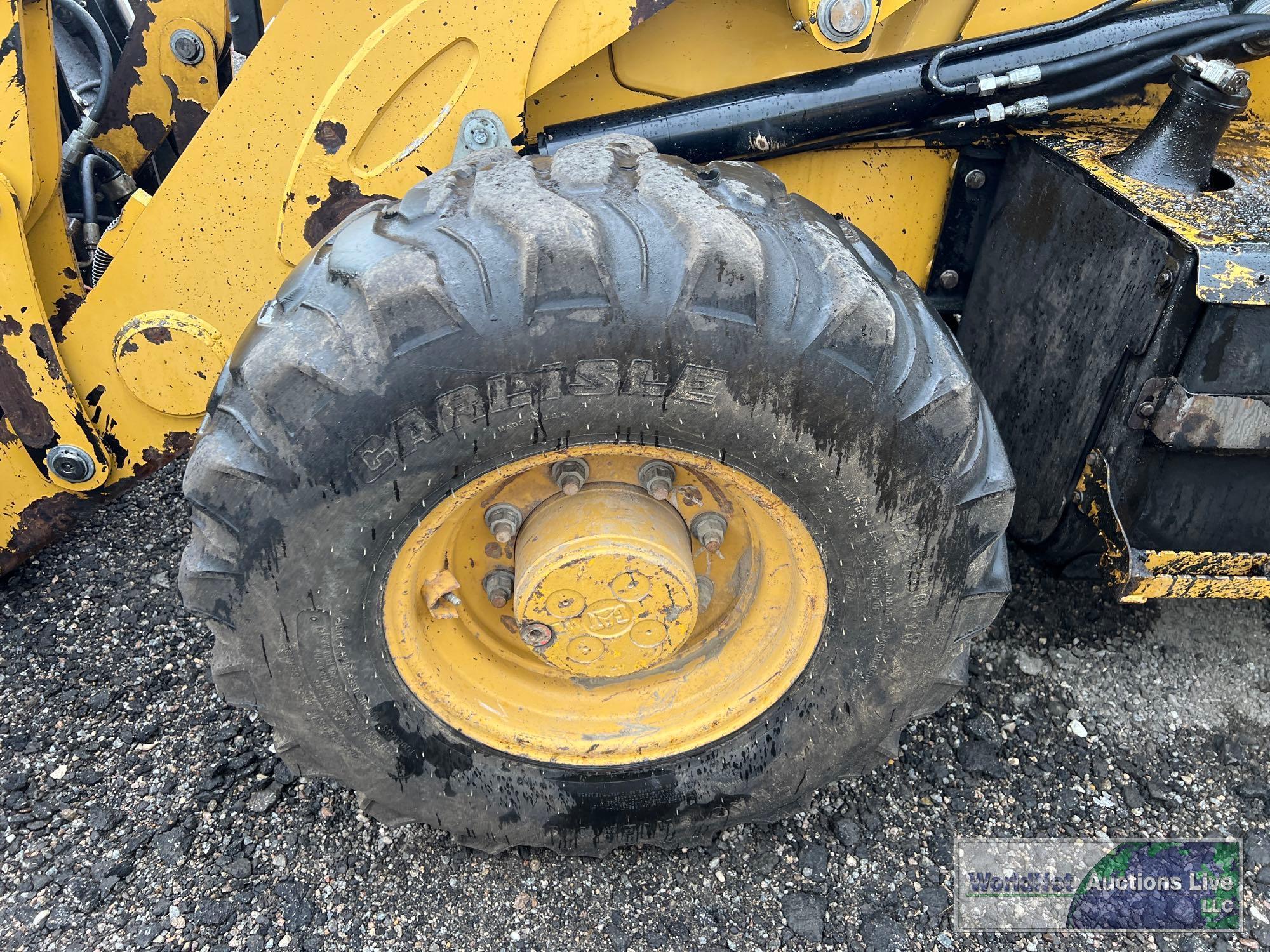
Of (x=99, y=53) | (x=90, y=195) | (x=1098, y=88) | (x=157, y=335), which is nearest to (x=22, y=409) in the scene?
(x=157, y=335)

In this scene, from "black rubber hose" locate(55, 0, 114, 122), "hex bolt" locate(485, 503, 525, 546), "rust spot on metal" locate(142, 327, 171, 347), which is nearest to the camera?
"hex bolt" locate(485, 503, 525, 546)

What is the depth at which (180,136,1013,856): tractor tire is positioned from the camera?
1.53 m

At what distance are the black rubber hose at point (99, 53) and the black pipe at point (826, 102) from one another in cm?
161

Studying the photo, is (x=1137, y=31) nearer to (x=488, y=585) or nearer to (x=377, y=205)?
(x=377, y=205)

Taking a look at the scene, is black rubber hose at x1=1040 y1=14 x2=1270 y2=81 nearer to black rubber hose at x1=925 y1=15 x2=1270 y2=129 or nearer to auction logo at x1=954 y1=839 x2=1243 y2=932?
black rubber hose at x1=925 y1=15 x2=1270 y2=129

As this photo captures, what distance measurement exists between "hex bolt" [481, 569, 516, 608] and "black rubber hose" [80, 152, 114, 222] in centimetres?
170

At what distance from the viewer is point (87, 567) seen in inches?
119

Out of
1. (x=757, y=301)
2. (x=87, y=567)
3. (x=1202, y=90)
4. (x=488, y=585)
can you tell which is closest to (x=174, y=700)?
(x=87, y=567)

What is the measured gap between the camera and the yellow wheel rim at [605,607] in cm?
180

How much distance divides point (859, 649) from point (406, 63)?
1.48 meters

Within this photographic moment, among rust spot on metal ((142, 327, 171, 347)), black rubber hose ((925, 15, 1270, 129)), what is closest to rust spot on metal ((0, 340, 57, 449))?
rust spot on metal ((142, 327, 171, 347))

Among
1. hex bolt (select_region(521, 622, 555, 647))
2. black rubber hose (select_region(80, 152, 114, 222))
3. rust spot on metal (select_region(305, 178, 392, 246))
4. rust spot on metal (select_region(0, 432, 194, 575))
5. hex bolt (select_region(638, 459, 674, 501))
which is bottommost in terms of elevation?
rust spot on metal (select_region(0, 432, 194, 575))

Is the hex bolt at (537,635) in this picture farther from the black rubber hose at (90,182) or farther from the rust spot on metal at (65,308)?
the black rubber hose at (90,182)

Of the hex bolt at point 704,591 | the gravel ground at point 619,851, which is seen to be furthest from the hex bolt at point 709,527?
the gravel ground at point 619,851
